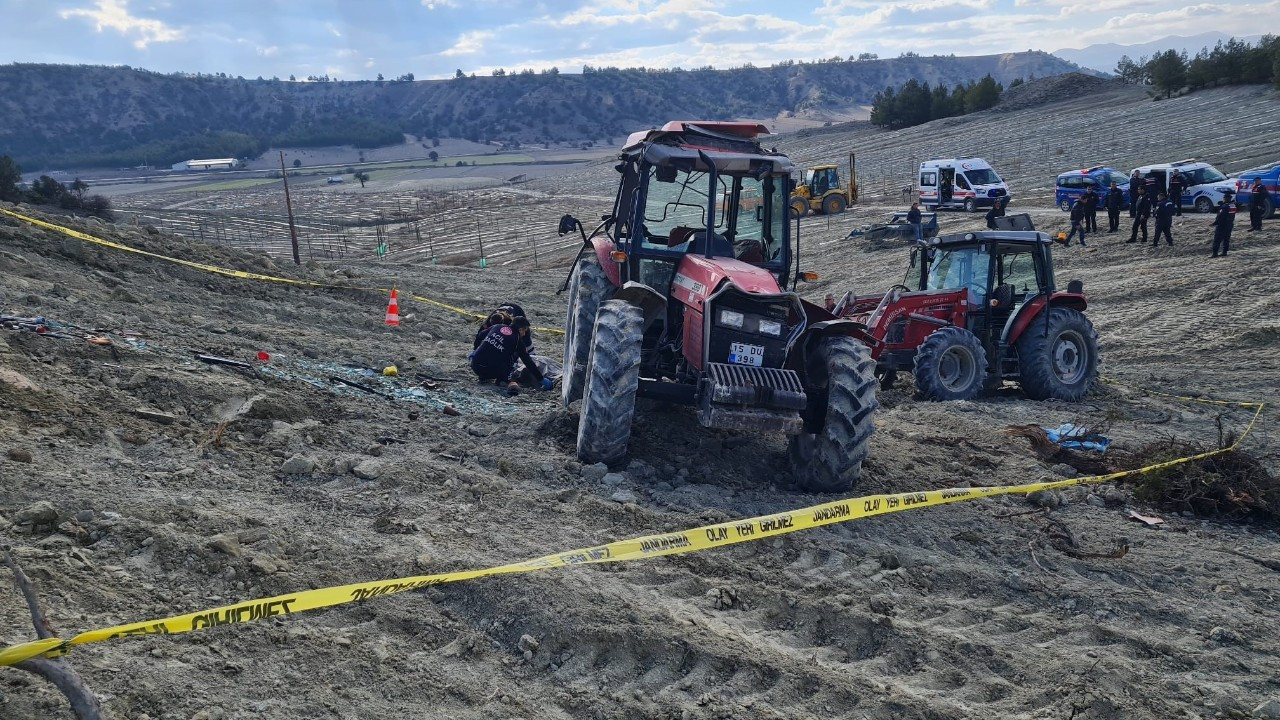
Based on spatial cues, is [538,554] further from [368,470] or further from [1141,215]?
[1141,215]

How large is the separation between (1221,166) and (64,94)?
147588mm

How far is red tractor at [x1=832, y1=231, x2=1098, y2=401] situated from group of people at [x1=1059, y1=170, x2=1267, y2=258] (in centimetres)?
804

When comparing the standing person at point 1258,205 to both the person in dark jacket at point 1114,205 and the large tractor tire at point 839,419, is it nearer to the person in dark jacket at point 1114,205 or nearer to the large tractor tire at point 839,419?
the person in dark jacket at point 1114,205

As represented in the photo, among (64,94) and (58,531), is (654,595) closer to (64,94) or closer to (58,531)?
(58,531)

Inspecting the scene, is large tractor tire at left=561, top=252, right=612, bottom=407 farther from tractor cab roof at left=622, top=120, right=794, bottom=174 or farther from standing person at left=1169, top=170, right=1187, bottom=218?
standing person at left=1169, top=170, right=1187, bottom=218

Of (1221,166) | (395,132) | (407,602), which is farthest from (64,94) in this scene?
(407,602)

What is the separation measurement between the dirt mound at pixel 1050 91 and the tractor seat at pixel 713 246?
5178cm

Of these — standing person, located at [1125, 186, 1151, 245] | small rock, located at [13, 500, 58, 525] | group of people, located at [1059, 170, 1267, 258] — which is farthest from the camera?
standing person, located at [1125, 186, 1151, 245]

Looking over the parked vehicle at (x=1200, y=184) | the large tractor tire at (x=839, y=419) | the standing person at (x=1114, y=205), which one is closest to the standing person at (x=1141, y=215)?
the standing person at (x=1114, y=205)

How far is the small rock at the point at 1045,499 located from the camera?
688 cm

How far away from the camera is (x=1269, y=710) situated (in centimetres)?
421

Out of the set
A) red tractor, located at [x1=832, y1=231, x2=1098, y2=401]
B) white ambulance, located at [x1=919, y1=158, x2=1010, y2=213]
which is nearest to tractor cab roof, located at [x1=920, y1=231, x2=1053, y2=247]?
red tractor, located at [x1=832, y1=231, x2=1098, y2=401]

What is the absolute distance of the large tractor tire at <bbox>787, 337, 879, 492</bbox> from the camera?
22.0ft

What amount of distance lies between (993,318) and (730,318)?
5679mm
